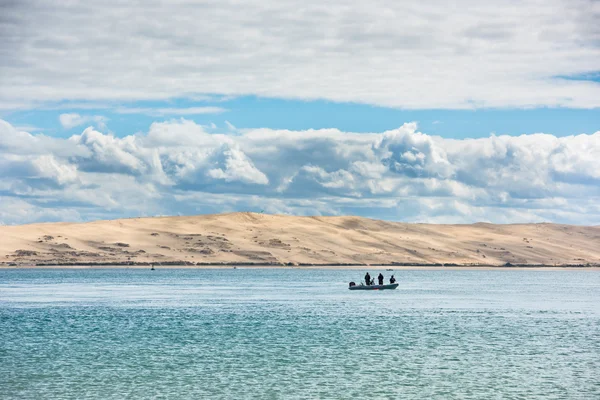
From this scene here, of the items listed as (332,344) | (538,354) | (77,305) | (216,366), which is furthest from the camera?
(77,305)

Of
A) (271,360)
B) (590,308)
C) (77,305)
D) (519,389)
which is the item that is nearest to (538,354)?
(519,389)

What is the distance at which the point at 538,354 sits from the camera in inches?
1852

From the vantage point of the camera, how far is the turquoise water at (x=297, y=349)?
36812 millimetres

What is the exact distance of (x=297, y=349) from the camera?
49781 millimetres

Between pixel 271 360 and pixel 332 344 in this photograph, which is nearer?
pixel 271 360

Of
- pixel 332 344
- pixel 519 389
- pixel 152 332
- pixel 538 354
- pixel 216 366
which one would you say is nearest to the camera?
Result: pixel 519 389

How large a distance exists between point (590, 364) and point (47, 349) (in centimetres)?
2901

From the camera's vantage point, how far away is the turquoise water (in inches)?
1449

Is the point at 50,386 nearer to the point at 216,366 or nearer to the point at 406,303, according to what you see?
the point at 216,366

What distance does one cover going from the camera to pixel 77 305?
83750 mm

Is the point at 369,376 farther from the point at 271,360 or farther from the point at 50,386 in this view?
the point at 50,386

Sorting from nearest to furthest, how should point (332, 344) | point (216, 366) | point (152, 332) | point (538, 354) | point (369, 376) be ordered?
point (369, 376) < point (216, 366) < point (538, 354) < point (332, 344) < point (152, 332)

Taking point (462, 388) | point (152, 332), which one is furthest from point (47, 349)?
point (462, 388)

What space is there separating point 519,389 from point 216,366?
48.1 ft
